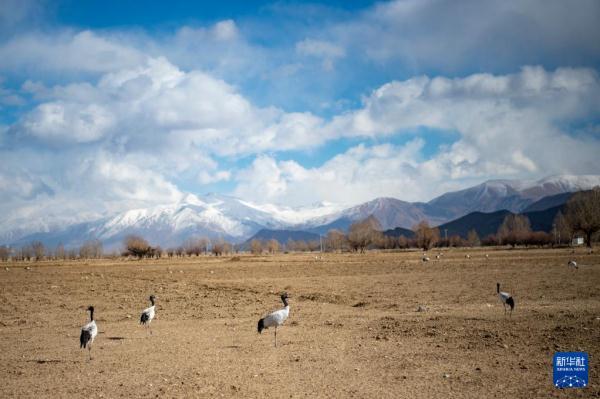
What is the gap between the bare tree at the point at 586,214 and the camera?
120 m

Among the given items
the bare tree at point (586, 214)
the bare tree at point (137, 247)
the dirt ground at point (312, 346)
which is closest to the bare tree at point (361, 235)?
the bare tree at point (586, 214)

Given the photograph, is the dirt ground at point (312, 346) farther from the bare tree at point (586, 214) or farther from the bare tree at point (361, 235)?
the bare tree at point (361, 235)

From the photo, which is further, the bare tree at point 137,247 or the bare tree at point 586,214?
the bare tree at point 137,247

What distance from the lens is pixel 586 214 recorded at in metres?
122

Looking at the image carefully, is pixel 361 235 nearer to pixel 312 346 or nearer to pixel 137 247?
pixel 137 247

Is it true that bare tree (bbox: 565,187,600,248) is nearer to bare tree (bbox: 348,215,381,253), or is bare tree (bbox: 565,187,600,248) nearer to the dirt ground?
bare tree (bbox: 348,215,381,253)

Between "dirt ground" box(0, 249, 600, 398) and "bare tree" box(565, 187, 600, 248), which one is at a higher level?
"bare tree" box(565, 187, 600, 248)

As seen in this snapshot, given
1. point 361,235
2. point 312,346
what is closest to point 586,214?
point 361,235

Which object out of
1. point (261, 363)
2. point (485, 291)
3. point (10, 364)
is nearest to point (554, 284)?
point (485, 291)

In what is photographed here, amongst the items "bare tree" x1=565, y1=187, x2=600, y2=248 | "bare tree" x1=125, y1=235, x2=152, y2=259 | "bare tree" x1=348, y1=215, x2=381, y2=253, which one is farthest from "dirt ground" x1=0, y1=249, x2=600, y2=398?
"bare tree" x1=125, y1=235, x2=152, y2=259

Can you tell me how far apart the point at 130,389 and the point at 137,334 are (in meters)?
8.69

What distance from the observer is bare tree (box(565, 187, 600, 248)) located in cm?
11955

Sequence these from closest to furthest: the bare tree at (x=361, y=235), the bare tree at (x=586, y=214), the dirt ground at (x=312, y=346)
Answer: the dirt ground at (x=312, y=346), the bare tree at (x=586, y=214), the bare tree at (x=361, y=235)

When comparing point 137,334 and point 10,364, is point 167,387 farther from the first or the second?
point 137,334
